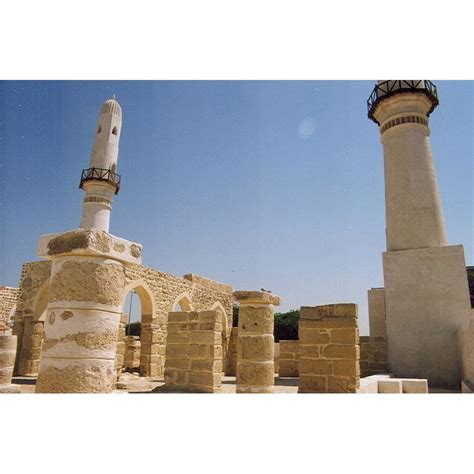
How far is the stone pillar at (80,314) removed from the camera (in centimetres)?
363

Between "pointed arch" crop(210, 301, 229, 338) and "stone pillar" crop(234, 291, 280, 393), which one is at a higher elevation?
"pointed arch" crop(210, 301, 229, 338)

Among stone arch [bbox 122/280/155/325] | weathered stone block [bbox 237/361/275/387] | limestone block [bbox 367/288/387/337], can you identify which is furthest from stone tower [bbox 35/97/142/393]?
limestone block [bbox 367/288/387/337]

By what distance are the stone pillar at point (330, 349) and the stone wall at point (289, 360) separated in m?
6.11

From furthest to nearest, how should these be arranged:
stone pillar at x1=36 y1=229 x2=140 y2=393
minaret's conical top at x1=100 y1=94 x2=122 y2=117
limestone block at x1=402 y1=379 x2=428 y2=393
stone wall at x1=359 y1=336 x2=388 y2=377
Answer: minaret's conical top at x1=100 y1=94 x2=122 y2=117 → stone wall at x1=359 y1=336 x2=388 y2=377 → limestone block at x1=402 y1=379 x2=428 y2=393 → stone pillar at x1=36 y1=229 x2=140 y2=393

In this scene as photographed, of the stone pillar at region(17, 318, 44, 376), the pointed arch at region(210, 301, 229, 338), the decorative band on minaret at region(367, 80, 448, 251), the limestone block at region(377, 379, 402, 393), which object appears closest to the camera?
the limestone block at region(377, 379, 402, 393)

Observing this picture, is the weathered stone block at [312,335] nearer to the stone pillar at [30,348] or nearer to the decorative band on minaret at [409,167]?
the decorative band on minaret at [409,167]

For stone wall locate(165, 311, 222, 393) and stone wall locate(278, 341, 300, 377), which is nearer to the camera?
stone wall locate(165, 311, 222, 393)

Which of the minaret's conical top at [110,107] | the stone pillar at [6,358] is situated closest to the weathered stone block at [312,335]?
the stone pillar at [6,358]

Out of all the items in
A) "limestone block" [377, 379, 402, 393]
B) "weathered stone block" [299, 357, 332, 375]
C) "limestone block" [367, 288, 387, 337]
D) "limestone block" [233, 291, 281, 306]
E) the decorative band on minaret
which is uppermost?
the decorative band on minaret

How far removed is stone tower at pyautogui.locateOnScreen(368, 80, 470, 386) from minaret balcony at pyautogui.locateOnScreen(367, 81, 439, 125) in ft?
0.04

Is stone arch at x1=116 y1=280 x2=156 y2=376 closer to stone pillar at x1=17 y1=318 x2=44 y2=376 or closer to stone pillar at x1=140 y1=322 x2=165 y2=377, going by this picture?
stone pillar at x1=140 y1=322 x2=165 y2=377

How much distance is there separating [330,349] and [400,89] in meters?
7.94

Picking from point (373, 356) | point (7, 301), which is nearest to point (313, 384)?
point (373, 356)

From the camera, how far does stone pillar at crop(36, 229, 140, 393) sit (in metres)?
3.63
